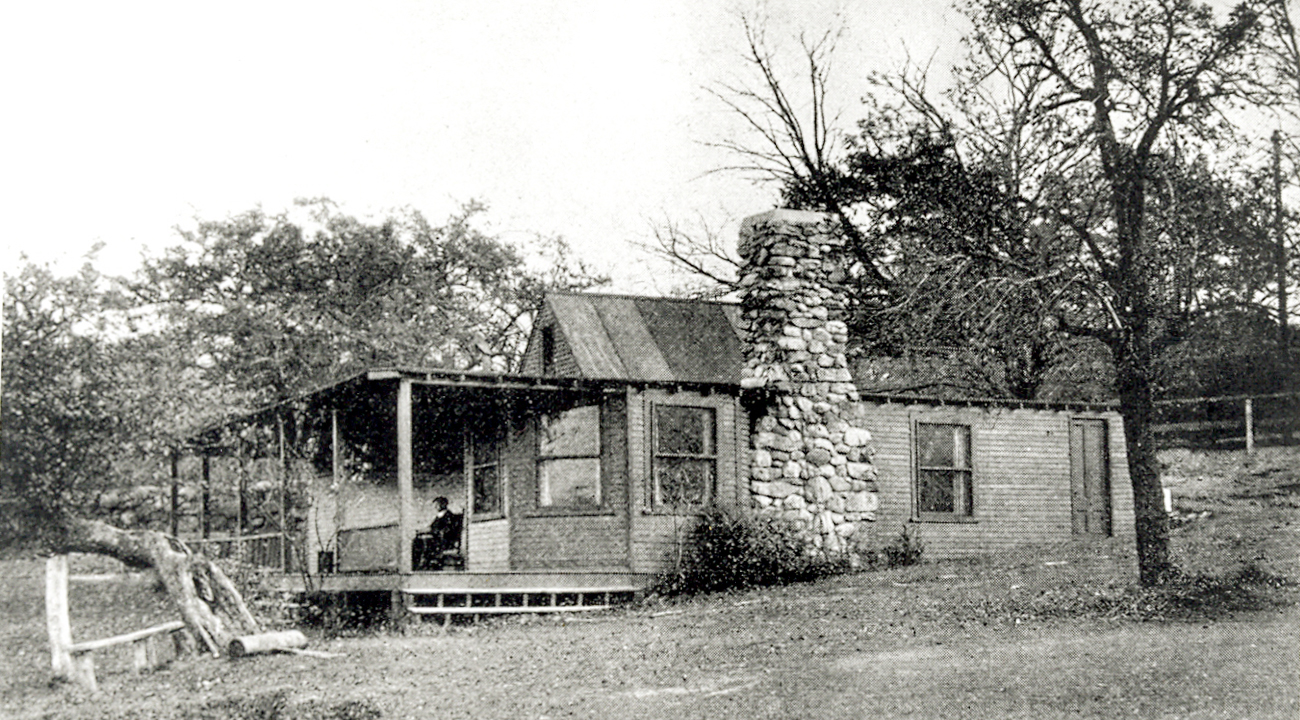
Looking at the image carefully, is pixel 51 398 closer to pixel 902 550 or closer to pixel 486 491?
pixel 486 491

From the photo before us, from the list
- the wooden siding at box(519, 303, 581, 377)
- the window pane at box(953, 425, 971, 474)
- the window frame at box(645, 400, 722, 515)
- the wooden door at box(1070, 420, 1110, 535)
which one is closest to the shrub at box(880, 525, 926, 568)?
the window pane at box(953, 425, 971, 474)

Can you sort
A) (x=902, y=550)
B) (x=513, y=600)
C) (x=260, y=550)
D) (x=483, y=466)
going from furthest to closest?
(x=260, y=550), (x=483, y=466), (x=902, y=550), (x=513, y=600)

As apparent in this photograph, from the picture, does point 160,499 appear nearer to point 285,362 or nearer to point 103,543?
point 285,362

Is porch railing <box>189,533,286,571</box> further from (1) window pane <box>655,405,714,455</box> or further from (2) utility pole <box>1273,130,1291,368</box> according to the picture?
(2) utility pole <box>1273,130,1291,368</box>

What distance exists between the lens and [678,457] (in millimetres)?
15703

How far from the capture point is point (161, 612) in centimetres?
1775

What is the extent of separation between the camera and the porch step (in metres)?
13.9

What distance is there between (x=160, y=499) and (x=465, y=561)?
7862mm

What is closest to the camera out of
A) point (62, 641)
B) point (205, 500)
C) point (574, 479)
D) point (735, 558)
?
point (62, 641)

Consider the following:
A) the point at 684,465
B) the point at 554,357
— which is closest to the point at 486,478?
the point at 554,357

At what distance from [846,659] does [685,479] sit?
243 inches

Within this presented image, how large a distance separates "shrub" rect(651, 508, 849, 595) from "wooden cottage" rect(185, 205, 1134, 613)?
27cm

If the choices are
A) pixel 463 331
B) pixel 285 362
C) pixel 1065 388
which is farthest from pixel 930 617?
pixel 463 331

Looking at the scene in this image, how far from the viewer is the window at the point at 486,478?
17156 mm
